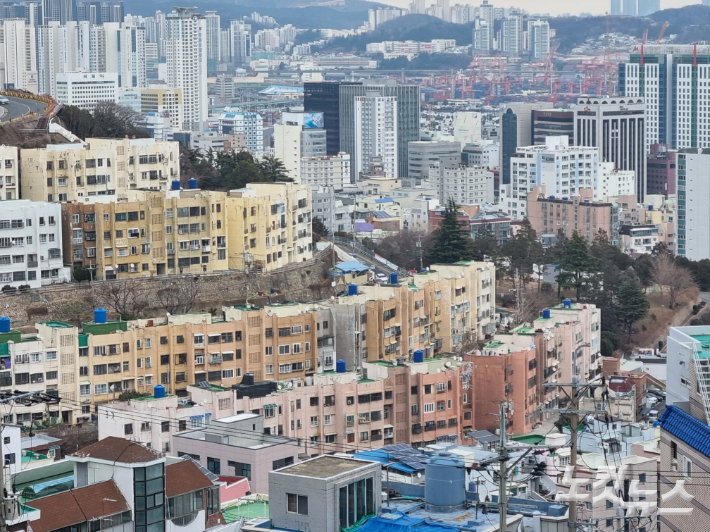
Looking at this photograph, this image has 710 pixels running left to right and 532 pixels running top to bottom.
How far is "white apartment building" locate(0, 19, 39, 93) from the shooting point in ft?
307

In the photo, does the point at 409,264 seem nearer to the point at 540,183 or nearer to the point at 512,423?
the point at 512,423

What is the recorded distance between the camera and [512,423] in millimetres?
24500

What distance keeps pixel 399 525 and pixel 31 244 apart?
1617 centimetres

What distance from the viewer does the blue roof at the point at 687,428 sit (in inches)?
409

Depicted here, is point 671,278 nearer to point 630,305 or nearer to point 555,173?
Result: point 630,305

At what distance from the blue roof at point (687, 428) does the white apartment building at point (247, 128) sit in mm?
79436

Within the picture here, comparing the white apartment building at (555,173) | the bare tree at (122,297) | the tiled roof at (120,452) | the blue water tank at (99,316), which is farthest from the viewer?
the white apartment building at (555,173)

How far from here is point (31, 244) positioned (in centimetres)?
2748

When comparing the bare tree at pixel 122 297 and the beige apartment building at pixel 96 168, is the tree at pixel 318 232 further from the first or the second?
the bare tree at pixel 122 297

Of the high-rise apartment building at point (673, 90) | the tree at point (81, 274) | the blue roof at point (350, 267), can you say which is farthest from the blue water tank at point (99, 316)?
the high-rise apartment building at point (673, 90)

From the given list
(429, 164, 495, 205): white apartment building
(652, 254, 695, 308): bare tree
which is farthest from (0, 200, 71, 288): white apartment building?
(429, 164, 495, 205): white apartment building

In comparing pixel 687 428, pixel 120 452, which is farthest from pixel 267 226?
pixel 687 428

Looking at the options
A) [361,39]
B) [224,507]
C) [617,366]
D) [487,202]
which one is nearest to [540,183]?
[487,202]

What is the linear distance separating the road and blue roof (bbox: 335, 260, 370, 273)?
7581 mm
